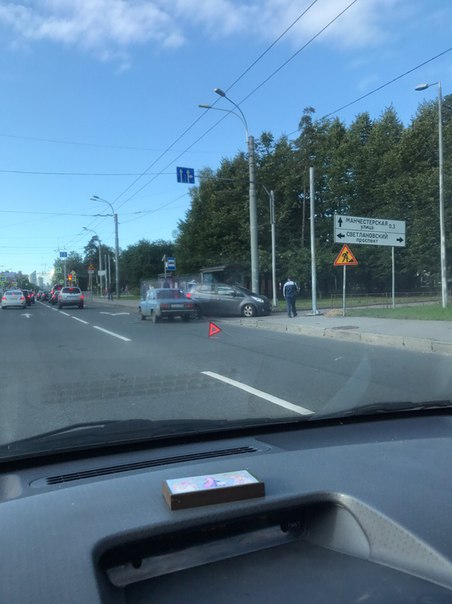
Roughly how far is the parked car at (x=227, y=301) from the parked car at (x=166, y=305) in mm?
597

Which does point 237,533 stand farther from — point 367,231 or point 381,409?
point 367,231

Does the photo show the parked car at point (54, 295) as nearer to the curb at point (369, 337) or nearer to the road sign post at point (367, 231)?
the road sign post at point (367, 231)

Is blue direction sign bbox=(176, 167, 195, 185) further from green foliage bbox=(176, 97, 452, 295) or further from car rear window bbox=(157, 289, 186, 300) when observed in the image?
green foliage bbox=(176, 97, 452, 295)

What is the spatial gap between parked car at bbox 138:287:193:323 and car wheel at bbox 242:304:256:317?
2331 mm

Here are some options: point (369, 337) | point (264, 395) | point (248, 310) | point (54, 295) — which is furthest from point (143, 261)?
point (264, 395)

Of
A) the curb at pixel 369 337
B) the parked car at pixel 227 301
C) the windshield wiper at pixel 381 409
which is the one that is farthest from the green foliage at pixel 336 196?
the windshield wiper at pixel 381 409

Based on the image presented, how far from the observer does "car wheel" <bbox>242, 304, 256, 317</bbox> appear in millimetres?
23984

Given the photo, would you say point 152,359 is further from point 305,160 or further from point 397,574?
point 305,160

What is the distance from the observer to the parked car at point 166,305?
2233cm

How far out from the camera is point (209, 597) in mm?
1951

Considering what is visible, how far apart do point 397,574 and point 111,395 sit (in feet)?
18.5

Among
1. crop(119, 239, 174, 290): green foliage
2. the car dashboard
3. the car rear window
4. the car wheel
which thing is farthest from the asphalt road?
crop(119, 239, 174, 290): green foliage

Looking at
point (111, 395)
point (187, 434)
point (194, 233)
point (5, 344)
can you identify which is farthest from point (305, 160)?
point (187, 434)

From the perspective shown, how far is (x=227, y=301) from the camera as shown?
24.5 meters
